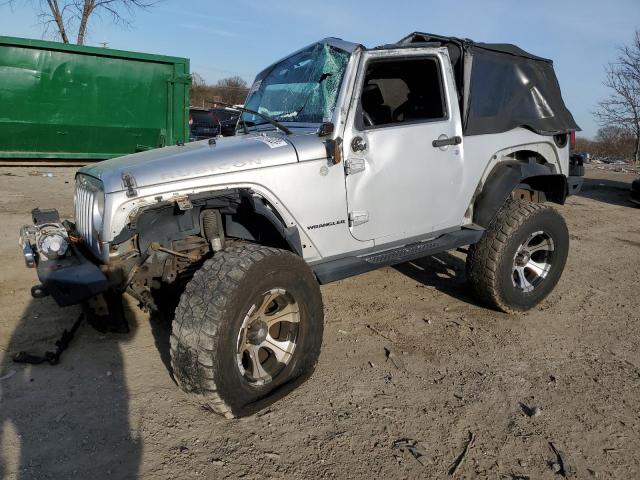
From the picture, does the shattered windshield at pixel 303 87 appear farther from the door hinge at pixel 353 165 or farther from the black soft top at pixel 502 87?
the black soft top at pixel 502 87

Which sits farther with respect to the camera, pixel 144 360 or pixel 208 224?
pixel 144 360

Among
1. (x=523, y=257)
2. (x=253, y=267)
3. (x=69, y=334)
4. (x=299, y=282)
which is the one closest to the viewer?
(x=253, y=267)

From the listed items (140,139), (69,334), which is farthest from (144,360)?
(140,139)

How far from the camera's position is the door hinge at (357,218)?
11.6ft

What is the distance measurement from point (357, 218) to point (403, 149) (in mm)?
632

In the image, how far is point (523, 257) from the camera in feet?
14.8

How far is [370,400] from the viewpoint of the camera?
316 cm

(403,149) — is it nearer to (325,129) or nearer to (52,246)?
(325,129)

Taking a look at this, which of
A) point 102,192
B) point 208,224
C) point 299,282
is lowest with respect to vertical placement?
point 299,282

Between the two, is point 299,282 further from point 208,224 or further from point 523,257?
point 523,257

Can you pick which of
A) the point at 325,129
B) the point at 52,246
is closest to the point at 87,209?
the point at 52,246

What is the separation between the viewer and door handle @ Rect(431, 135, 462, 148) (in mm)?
3850

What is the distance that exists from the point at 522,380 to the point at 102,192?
2.95 metres

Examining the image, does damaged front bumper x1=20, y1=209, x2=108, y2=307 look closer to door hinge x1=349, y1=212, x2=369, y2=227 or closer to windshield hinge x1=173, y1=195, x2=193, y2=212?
windshield hinge x1=173, y1=195, x2=193, y2=212
